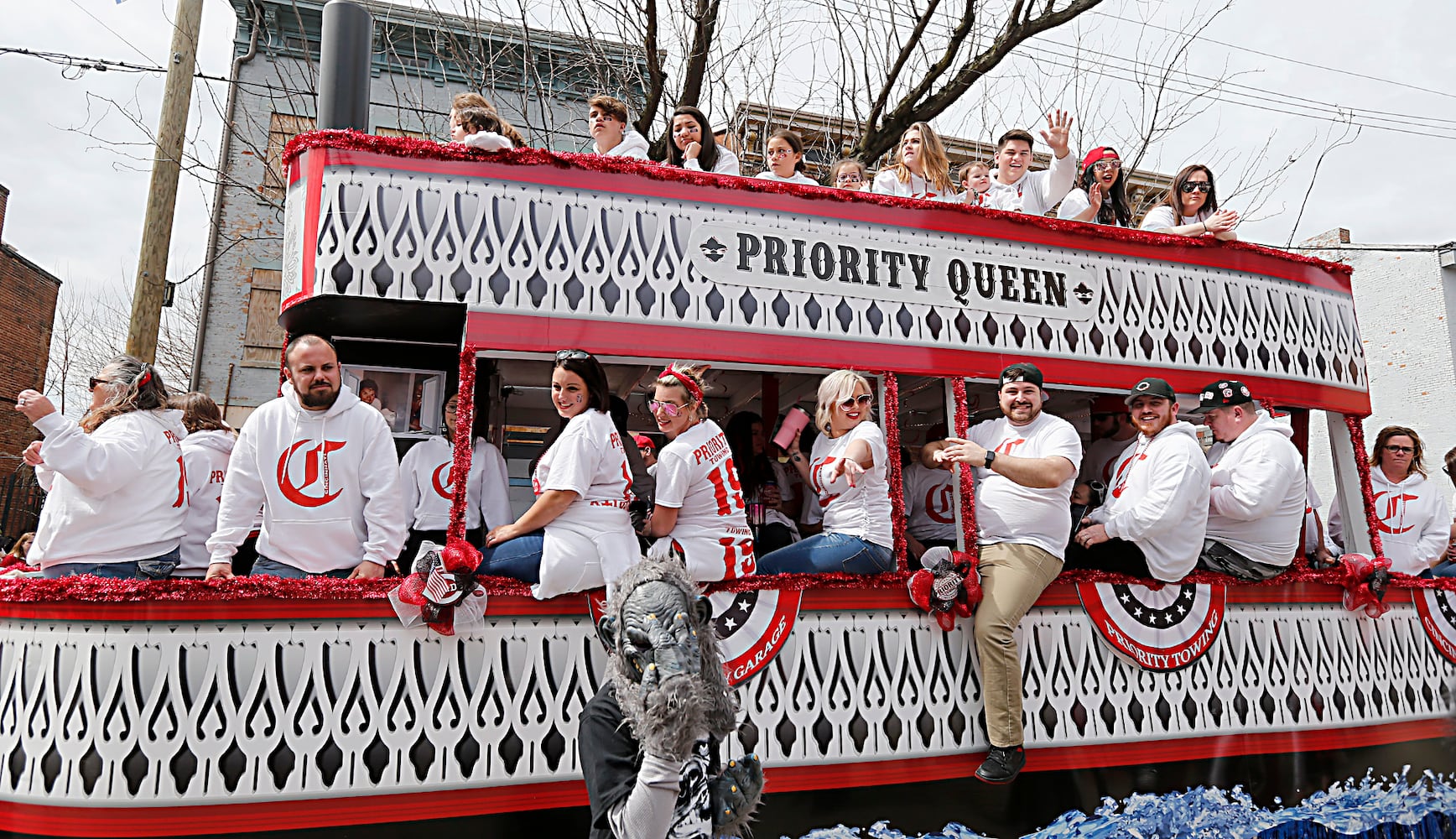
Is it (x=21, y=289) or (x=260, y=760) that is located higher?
(x=21, y=289)

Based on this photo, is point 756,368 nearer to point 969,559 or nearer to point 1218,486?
point 969,559

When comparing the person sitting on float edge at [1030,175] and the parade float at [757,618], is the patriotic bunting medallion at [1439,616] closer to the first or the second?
the parade float at [757,618]

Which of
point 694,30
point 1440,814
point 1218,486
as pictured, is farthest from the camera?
point 694,30

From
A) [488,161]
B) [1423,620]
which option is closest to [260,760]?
[488,161]

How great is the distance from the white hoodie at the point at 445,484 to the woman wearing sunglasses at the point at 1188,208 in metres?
4.27

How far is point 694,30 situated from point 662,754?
8966mm

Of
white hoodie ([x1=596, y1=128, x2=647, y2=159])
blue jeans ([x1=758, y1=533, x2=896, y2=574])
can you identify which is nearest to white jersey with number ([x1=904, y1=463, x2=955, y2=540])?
blue jeans ([x1=758, y1=533, x2=896, y2=574])

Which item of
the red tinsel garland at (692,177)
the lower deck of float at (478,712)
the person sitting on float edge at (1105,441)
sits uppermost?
the red tinsel garland at (692,177)

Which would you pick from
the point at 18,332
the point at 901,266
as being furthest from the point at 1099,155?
the point at 18,332

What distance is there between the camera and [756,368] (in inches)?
173

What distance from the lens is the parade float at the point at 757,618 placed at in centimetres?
327

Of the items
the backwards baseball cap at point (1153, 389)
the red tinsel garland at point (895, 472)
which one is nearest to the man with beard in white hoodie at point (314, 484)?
the red tinsel garland at point (895, 472)

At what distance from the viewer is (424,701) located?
3.51 m

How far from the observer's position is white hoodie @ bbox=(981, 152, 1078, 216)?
5516 millimetres
